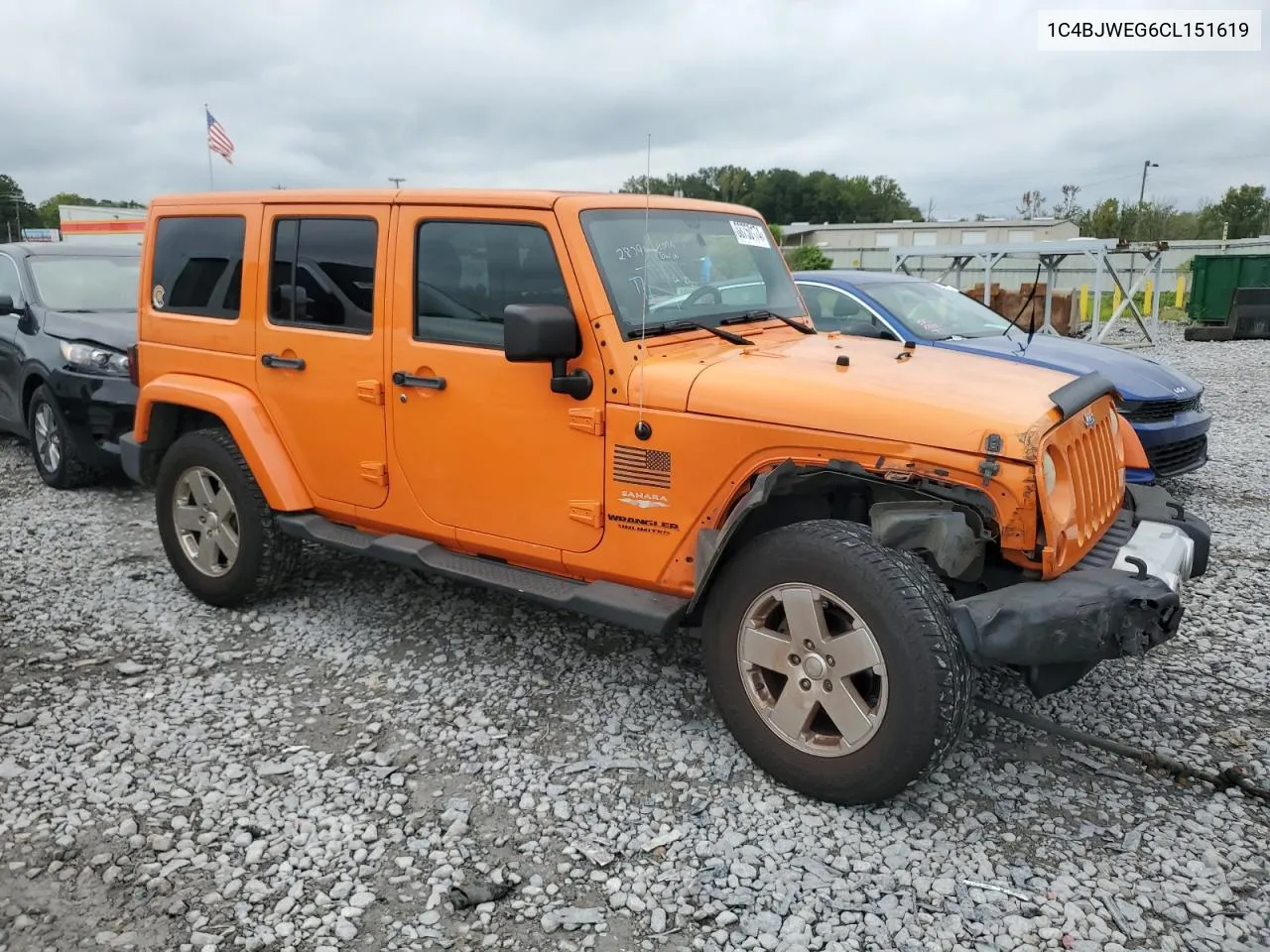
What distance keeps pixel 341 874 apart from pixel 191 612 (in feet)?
7.96

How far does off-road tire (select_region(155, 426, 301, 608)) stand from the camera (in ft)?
14.7

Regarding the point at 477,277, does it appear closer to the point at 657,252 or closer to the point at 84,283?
the point at 657,252

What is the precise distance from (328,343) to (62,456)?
4121mm

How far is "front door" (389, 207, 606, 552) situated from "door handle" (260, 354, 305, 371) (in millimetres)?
572

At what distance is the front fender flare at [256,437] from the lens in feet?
14.3

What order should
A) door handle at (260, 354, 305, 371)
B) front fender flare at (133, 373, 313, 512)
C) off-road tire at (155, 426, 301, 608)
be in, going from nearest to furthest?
door handle at (260, 354, 305, 371) → front fender flare at (133, 373, 313, 512) → off-road tire at (155, 426, 301, 608)

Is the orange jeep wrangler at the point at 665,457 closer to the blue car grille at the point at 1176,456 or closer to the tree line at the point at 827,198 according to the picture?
the blue car grille at the point at 1176,456

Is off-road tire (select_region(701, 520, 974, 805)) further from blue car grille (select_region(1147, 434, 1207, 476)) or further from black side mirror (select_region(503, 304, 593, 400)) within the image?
blue car grille (select_region(1147, 434, 1207, 476))

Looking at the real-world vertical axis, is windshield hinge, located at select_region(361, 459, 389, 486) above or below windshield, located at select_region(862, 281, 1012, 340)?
below

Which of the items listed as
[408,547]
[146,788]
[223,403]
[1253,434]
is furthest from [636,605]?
[1253,434]

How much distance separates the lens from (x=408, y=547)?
4.04m

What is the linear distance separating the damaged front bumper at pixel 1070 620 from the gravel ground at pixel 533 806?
61cm

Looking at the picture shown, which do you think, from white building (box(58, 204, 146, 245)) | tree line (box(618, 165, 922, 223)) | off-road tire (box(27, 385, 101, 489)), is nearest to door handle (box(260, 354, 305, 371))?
off-road tire (box(27, 385, 101, 489))

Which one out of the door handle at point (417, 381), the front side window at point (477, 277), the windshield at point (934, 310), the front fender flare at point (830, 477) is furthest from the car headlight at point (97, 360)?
the windshield at point (934, 310)
